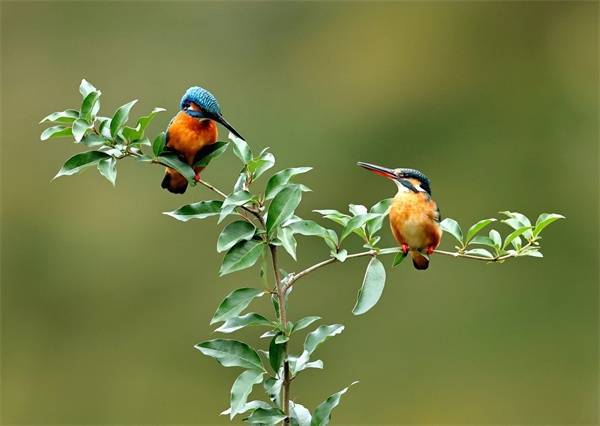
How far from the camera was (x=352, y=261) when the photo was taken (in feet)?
11.4

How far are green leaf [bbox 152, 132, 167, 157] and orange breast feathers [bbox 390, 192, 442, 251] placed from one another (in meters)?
0.38

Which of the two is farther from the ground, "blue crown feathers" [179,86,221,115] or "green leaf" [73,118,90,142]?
"blue crown feathers" [179,86,221,115]

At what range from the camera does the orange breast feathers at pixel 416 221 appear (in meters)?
1.13

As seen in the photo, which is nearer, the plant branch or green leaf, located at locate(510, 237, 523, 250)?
the plant branch

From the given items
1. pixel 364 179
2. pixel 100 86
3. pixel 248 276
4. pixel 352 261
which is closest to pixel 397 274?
pixel 352 261

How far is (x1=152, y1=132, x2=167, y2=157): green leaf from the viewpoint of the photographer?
45.8 inches

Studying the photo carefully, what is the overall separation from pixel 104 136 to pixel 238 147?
8.5 inches

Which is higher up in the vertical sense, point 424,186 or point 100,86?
point 100,86

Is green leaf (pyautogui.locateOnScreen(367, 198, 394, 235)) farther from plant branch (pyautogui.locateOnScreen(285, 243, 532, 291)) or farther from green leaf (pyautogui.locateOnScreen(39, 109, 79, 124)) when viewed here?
green leaf (pyautogui.locateOnScreen(39, 109, 79, 124))

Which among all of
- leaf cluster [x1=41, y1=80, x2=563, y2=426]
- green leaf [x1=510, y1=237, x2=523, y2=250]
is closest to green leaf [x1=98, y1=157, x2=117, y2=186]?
leaf cluster [x1=41, y1=80, x2=563, y2=426]

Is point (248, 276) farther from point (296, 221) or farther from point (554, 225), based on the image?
point (296, 221)

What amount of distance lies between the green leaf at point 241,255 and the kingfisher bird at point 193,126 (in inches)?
5.1

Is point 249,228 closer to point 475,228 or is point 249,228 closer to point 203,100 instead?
point 203,100

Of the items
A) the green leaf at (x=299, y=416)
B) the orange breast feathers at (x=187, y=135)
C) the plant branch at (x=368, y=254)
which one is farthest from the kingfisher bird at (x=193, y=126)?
the green leaf at (x=299, y=416)
